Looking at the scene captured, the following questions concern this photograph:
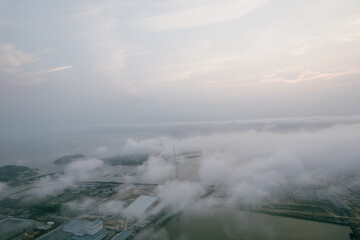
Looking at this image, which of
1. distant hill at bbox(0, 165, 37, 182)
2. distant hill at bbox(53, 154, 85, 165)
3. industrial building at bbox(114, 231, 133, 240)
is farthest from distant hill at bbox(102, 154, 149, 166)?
industrial building at bbox(114, 231, 133, 240)

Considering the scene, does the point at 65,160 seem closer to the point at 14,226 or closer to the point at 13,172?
the point at 13,172

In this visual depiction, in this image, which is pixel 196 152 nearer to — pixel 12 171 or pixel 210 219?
pixel 210 219

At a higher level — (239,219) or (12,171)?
(12,171)

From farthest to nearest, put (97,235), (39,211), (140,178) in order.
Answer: (140,178) < (39,211) < (97,235)

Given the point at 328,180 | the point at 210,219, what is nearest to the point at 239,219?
the point at 210,219

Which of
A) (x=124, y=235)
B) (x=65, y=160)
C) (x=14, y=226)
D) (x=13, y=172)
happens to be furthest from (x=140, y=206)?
(x=65, y=160)

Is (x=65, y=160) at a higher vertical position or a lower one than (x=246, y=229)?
higher

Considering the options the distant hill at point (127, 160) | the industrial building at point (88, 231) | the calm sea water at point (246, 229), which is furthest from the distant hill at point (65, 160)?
the calm sea water at point (246, 229)
